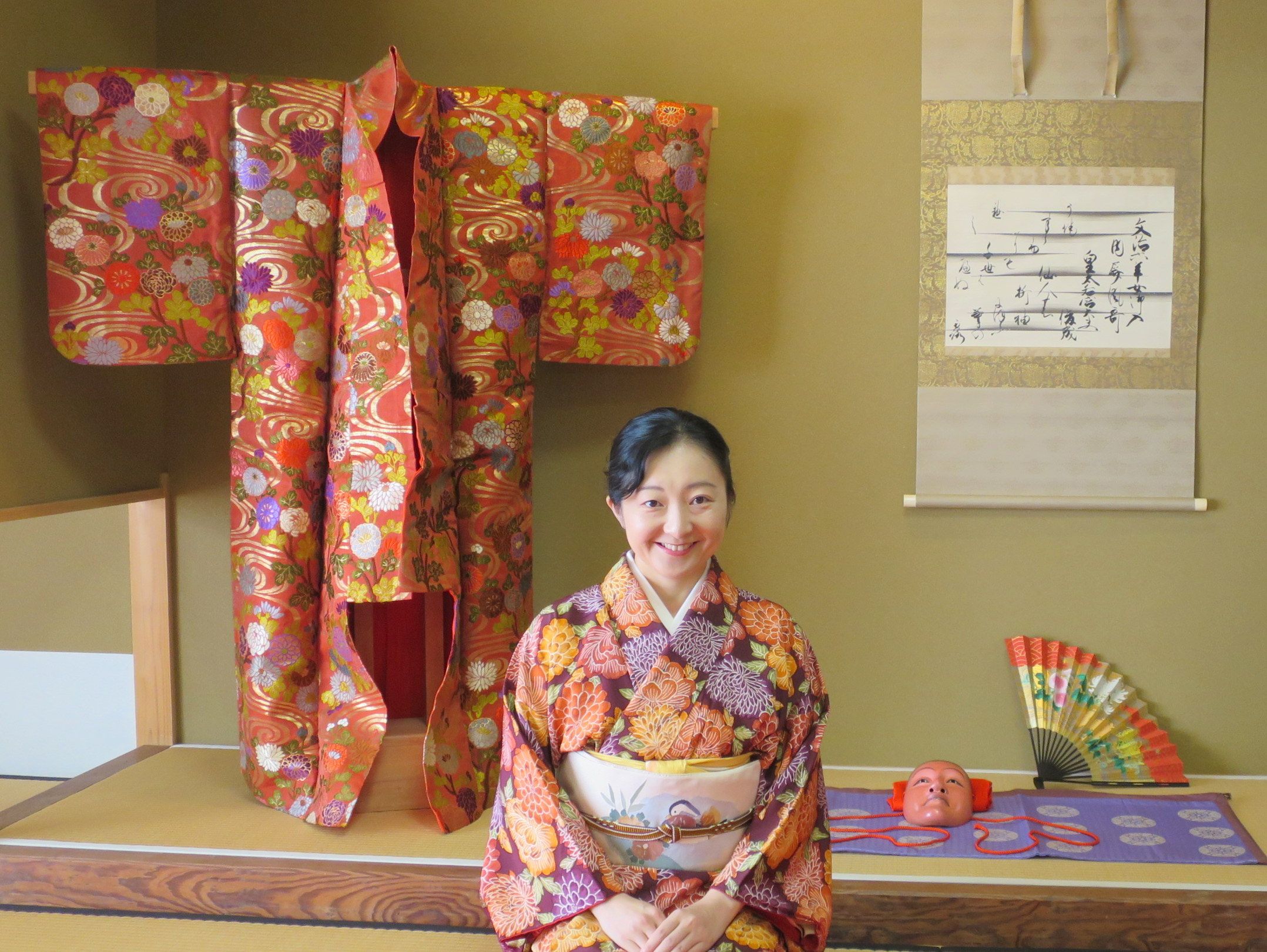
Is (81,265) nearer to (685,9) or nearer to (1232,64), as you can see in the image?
(685,9)

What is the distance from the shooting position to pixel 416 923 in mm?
2131

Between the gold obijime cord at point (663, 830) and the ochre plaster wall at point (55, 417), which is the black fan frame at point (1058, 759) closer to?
the gold obijime cord at point (663, 830)

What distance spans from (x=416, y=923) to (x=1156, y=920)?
144 centimetres

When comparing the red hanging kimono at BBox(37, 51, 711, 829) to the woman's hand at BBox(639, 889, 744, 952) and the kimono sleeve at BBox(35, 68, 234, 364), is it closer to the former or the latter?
the kimono sleeve at BBox(35, 68, 234, 364)

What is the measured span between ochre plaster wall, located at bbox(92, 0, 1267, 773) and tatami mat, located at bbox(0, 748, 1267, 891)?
0.38 meters

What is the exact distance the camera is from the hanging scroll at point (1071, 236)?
9.21ft

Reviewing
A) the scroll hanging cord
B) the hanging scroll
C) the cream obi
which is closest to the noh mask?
the hanging scroll

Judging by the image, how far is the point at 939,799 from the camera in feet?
7.92

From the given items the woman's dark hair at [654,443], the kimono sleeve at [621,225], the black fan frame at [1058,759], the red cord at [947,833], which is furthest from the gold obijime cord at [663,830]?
the black fan frame at [1058,759]

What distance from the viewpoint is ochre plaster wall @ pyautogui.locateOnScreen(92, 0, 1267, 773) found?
285cm

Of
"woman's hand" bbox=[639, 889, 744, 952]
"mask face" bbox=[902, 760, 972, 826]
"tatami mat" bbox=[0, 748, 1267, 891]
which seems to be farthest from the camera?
"mask face" bbox=[902, 760, 972, 826]

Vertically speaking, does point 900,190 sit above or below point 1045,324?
above

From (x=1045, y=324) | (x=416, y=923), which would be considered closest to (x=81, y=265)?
(x=416, y=923)

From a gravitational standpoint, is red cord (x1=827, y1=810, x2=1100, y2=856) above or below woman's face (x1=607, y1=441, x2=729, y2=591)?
below
